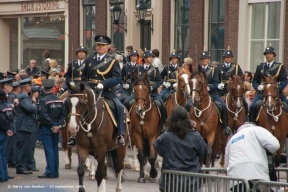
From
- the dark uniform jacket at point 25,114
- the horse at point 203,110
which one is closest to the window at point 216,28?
the horse at point 203,110

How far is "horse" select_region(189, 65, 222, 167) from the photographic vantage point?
17.4 meters

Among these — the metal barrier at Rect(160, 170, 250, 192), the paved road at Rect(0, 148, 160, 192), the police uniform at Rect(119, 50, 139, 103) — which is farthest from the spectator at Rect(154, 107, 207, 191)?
the police uniform at Rect(119, 50, 139, 103)

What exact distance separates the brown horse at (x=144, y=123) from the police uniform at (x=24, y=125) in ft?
7.43

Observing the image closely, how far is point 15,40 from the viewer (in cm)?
→ 4500

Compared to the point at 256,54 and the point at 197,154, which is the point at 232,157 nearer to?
the point at 197,154

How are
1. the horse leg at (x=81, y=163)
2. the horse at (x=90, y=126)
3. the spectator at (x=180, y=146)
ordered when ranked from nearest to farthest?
1. the spectator at (x=180, y=146)
2. the horse at (x=90, y=126)
3. the horse leg at (x=81, y=163)

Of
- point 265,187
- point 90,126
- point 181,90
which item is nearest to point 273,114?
point 181,90

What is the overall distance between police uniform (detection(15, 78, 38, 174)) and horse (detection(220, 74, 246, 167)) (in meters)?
4.79

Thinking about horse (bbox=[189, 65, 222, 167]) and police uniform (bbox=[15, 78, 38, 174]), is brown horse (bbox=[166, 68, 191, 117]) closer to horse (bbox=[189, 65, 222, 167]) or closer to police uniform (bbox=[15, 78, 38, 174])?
horse (bbox=[189, 65, 222, 167])

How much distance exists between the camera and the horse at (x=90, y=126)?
559 inches

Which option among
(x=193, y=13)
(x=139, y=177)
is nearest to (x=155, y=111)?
(x=139, y=177)

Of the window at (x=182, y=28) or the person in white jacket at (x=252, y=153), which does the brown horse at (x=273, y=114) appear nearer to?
the person in white jacket at (x=252, y=153)

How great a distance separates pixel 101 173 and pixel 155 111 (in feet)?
12.8

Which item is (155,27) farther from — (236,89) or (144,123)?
(144,123)
